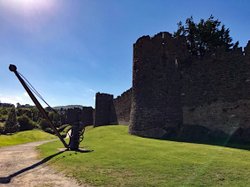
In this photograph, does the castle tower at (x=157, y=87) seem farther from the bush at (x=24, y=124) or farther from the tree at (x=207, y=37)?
the bush at (x=24, y=124)

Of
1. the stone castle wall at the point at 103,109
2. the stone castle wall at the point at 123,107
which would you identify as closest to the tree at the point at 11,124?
the stone castle wall at the point at 103,109

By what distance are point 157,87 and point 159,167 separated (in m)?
13.9

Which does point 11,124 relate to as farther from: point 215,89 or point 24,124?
point 215,89

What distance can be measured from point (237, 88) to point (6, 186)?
621 inches

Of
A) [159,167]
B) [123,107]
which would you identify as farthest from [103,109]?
[159,167]

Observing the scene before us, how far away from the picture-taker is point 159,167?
36.3 ft

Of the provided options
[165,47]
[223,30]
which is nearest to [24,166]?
[165,47]

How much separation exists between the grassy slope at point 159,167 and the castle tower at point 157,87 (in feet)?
29.6

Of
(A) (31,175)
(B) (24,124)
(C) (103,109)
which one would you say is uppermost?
(C) (103,109)

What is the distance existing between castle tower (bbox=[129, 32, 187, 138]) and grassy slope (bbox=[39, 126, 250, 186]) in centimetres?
902

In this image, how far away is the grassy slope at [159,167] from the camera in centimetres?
943

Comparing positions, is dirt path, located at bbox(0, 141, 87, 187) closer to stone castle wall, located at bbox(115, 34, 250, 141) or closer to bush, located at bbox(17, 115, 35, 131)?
stone castle wall, located at bbox(115, 34, 250, 141)

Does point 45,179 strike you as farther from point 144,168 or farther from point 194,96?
point 194,96

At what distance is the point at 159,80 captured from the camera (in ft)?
81.0
